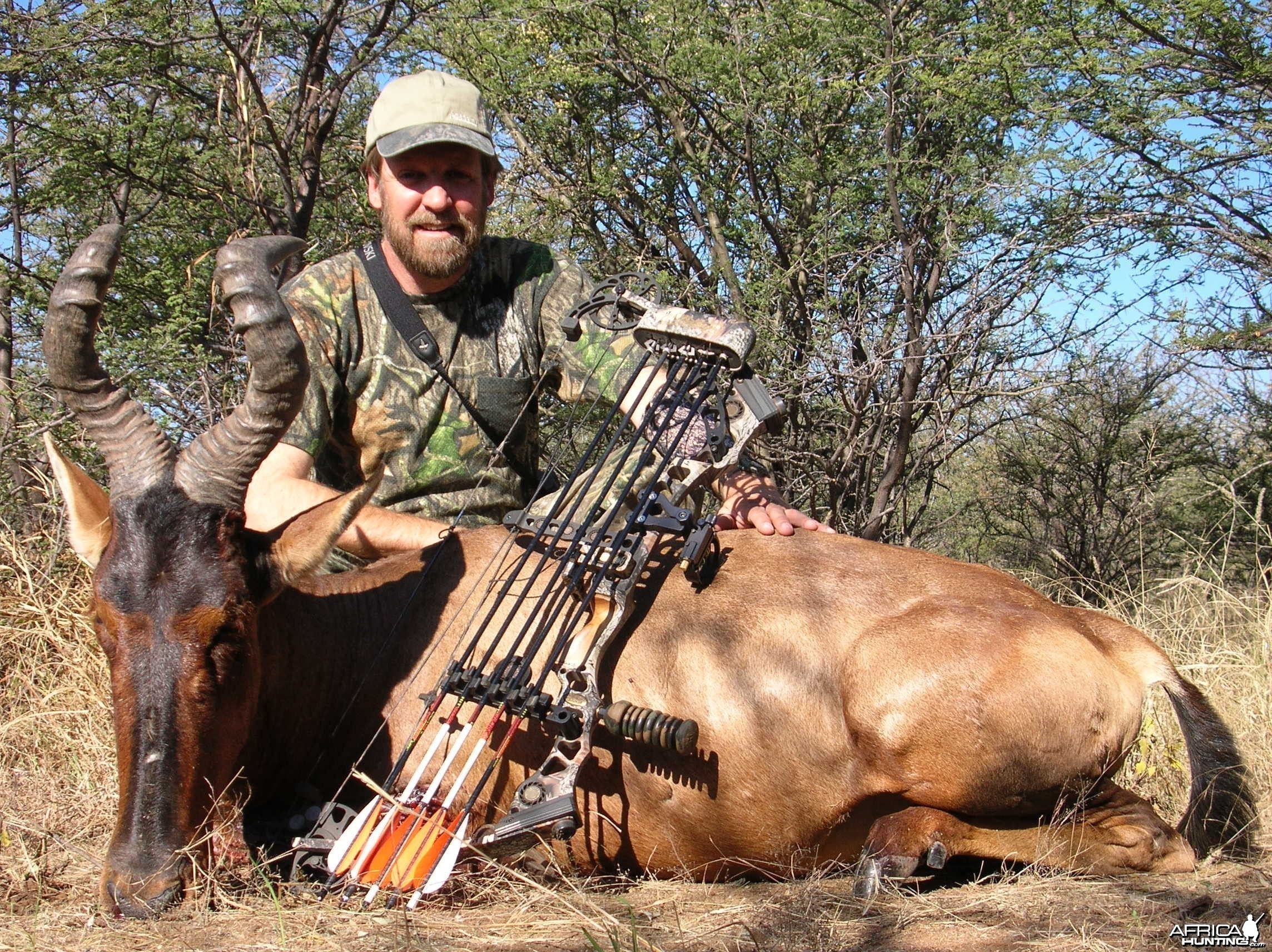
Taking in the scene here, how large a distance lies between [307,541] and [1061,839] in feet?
8.96

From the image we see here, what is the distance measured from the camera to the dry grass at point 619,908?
3.09 metres

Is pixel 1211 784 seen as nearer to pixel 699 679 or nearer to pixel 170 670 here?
pixel 699 679

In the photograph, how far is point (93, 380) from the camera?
3.70 m

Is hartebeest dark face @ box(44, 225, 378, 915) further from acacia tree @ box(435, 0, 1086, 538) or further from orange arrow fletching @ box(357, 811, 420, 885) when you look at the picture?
acacia tree @ box(435, 0, 1086, 538)

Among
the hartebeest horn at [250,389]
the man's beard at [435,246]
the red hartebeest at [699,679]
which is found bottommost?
the red hartebeest at [699,679]

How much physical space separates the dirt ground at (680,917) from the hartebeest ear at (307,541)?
3.15ft

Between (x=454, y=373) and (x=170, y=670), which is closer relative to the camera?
(x=170, y=670)

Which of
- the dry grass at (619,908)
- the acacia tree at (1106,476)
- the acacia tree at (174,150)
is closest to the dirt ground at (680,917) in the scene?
the dry grass at (619,908)

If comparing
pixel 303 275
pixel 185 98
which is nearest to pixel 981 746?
pixel 303 275

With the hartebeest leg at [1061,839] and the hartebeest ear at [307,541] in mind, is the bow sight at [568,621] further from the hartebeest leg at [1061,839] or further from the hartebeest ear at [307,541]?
the hartebeest leg at [1061,839]

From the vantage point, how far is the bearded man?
518 cm

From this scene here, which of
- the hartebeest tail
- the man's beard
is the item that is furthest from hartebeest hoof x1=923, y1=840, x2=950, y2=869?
the man's beard

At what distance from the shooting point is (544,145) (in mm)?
8633

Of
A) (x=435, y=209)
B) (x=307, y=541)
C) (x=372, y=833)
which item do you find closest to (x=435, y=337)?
(x=435, y=209)
